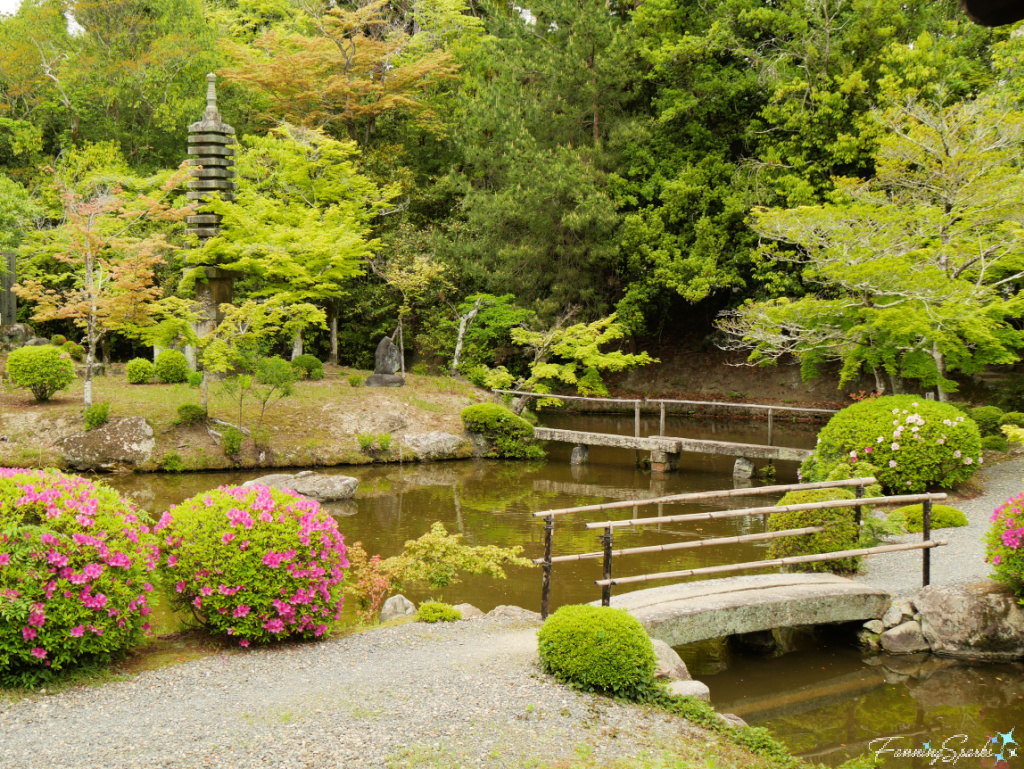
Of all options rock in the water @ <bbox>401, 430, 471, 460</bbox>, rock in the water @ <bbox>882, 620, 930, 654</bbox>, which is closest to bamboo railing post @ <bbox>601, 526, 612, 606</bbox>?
rock in the water @ <bbox>882, 620, 930, 654</bbox>

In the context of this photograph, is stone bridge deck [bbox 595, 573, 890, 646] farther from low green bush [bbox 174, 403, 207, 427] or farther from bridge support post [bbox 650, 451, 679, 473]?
low green bush [bbox 174, 403, 207, 427]

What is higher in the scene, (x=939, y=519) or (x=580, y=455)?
(x=939, y=519)

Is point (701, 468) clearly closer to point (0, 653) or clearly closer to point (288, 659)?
point (288, 659)

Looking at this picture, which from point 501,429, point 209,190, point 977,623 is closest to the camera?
point 977,623

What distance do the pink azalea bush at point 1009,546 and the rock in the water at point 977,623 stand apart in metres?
0.15

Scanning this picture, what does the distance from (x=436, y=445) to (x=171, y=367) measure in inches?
293

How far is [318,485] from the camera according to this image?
14.9m

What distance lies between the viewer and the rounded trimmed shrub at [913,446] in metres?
12.4

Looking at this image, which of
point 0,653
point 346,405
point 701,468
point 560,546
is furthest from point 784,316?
point 0,653

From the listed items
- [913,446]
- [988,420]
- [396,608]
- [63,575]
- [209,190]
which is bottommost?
[396,608]

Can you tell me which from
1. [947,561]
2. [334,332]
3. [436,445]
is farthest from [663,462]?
[334,332]

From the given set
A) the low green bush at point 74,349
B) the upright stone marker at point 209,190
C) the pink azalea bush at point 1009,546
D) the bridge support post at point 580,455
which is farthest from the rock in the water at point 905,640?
the low green bush at point 74,349

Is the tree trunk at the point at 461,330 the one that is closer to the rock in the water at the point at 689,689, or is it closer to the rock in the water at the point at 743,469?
the rock in the water at the point at 743,469

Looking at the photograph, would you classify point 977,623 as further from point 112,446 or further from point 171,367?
point 171,367
